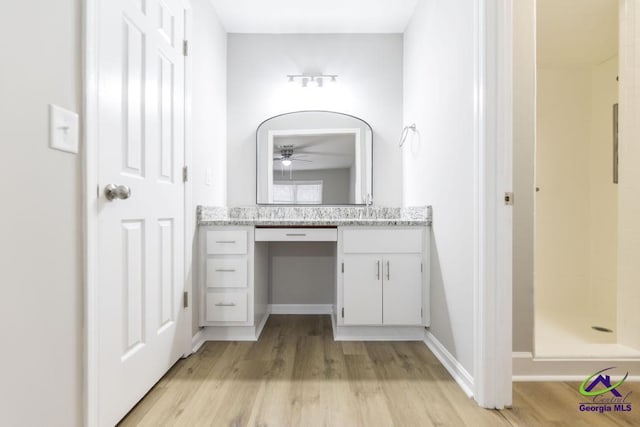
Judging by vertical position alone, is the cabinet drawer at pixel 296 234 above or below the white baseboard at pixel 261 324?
above

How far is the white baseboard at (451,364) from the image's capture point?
1487 millimetres

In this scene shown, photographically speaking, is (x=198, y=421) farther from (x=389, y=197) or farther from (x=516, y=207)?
(x=389, y=197)

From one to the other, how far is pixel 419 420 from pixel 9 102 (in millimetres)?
1675

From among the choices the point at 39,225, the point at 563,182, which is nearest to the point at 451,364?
the point at 39,225

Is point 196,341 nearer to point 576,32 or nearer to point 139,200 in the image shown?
point 139,200

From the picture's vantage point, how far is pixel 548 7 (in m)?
2.18

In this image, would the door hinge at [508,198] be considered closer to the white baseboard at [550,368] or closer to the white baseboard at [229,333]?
the white baseboard at [550,368]

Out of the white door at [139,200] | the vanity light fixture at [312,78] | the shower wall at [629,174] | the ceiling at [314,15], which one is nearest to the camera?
the white door at [139,200]

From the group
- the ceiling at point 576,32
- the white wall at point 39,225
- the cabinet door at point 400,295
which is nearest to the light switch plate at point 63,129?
the white wall at point 39,225

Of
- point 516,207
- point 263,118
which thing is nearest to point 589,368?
point 516,207

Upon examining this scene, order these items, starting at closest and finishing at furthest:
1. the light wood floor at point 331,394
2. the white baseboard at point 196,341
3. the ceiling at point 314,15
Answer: the light wood floor at point 331,394 < the white baseboard at point 196,341 < the ceiling at point 314,15

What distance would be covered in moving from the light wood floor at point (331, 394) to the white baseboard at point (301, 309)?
73 centimetres

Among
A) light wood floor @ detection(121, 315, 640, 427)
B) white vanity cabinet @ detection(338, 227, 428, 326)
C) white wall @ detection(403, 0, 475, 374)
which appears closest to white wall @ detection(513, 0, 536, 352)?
white wall @ detection(403, 0, 475, 374)

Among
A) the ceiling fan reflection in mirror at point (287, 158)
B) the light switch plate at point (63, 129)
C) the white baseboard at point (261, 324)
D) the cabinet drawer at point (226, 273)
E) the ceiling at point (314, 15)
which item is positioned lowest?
the white baseboard at point (261, 324)
